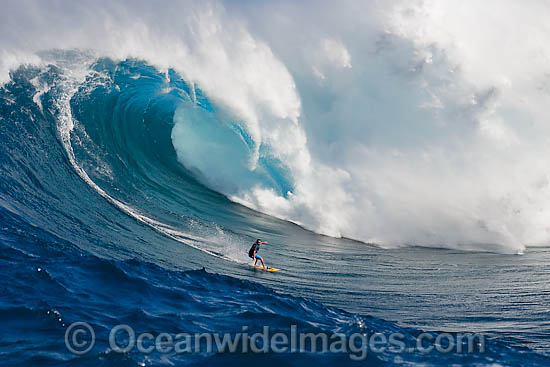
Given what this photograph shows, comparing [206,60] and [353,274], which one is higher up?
[206,60]

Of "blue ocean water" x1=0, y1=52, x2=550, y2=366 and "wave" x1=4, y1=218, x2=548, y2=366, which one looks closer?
"wave" x1=4, y1=218, x2=548, y2=366

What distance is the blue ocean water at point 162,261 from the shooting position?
631 centimetres

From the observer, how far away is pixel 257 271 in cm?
1120

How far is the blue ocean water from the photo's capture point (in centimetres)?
631

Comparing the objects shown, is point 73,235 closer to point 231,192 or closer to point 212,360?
point 212,360

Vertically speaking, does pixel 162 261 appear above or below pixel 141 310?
above

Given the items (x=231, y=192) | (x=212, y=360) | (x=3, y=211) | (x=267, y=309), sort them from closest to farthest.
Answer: (x=212, y=360), (x=267, y=309), (x=3, y=211), (x=231, y=192)

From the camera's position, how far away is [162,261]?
999cm

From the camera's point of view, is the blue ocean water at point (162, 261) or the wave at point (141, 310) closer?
the wave at point (141, 310)

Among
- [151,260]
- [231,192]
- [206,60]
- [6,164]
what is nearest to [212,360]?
[151,260]

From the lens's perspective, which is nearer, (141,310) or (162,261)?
(141,310)

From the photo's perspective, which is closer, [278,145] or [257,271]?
[257,271]

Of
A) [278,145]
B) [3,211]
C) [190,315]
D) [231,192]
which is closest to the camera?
[190,315]

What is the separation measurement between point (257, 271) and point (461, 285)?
15.6 ft
